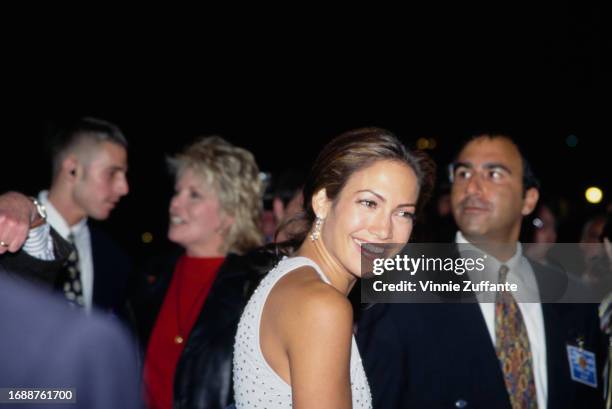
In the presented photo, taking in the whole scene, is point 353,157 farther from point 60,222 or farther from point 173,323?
point 60,222

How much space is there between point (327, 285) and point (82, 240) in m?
3.09

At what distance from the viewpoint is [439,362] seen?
104 inches

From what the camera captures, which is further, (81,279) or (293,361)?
(81,279)

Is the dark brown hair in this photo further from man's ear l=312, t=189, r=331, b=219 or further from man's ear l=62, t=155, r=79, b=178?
man's ear l=62, t=155, r=79, b=178

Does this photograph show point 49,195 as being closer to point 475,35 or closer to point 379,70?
point 475,35

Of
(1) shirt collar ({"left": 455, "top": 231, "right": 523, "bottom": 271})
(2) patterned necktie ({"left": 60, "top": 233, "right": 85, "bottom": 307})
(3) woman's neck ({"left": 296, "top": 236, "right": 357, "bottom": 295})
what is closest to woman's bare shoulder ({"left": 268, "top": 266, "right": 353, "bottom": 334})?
(3) woman's neck ({"left": 296, "top": 236, "right": 357, "bottom": 295})

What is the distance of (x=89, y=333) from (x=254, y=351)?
194 cm

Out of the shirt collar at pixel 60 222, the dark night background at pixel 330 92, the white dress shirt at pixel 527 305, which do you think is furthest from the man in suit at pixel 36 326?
the dark night background at pixel 330 92

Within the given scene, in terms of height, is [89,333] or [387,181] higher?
[387,181]

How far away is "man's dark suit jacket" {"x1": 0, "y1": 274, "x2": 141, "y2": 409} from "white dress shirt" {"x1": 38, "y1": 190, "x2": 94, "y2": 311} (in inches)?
10.3

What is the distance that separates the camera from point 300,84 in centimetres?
1296

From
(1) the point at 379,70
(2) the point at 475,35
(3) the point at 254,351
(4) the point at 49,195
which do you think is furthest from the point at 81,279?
(1) the point at 379,70

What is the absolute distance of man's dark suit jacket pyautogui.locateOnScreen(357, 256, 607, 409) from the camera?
259 cm

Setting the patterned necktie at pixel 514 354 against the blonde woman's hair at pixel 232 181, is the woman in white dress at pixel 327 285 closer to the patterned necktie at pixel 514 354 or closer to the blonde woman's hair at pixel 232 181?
the patterned necktie at pixel 514 354
